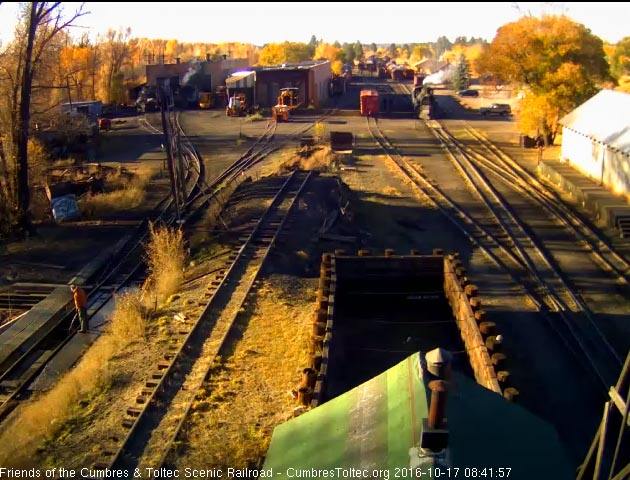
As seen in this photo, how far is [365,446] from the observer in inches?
178

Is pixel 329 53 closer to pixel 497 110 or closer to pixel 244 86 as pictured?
pixel 244 86

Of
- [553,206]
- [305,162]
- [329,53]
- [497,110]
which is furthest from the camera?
[329,53]

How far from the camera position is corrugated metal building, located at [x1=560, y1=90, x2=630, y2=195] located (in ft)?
69.9

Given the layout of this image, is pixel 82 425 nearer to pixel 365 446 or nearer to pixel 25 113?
pixel 365 446

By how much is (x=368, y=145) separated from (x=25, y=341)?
954 inches

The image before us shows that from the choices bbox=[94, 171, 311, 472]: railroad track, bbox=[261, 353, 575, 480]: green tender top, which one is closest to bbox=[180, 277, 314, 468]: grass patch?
bbox=[94, 171, 311, 472]: railroad track

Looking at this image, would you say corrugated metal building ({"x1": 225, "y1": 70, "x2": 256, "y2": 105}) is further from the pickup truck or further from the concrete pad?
the concrete pad

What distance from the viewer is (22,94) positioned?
20.0m

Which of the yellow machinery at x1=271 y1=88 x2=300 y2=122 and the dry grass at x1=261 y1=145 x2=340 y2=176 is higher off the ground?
the yellow machinery at x1=271 y1=88 x2=300 y2=122

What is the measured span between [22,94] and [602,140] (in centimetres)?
2021

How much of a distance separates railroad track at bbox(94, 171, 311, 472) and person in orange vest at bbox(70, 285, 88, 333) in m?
2.58

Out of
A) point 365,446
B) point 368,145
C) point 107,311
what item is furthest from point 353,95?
point 365,446

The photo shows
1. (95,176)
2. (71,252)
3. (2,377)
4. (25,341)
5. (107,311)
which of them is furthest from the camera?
(95,176)

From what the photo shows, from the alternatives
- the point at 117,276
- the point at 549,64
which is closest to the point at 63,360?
the point at 117,276
